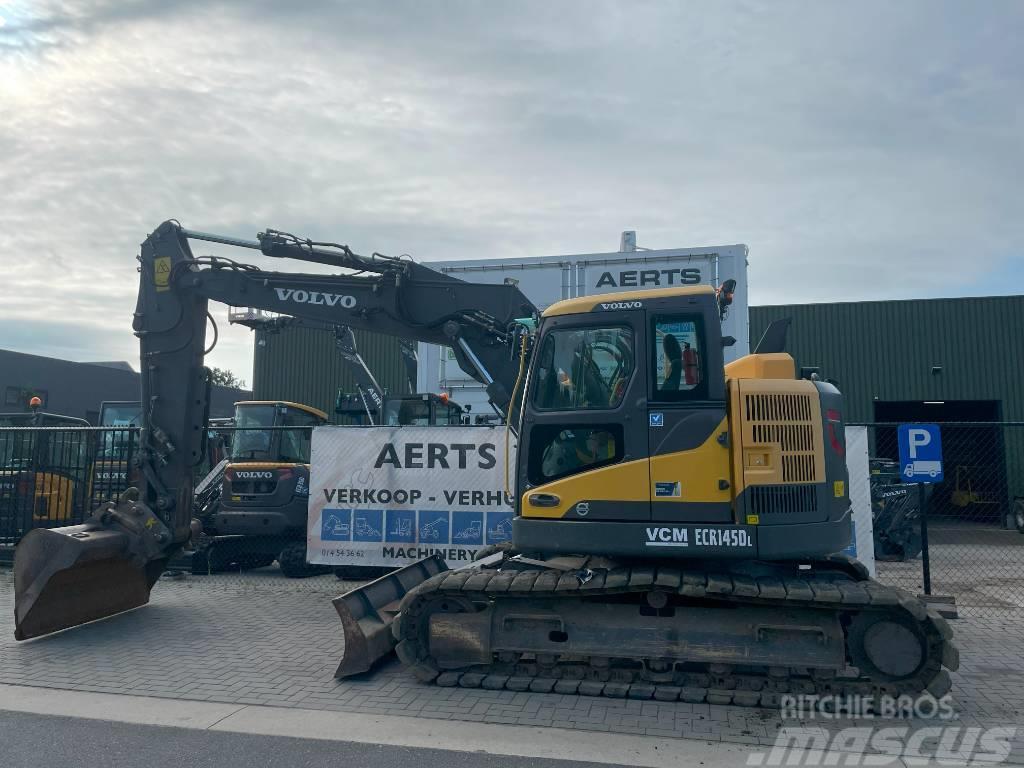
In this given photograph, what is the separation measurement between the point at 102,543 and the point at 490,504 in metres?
4.22

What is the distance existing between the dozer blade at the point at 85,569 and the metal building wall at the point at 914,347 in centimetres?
1677

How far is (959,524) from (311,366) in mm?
19188

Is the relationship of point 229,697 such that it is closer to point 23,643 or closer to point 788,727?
point 23,643

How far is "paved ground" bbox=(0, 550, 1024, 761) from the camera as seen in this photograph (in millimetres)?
5465

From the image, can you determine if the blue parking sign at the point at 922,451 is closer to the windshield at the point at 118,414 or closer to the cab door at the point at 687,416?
the cab door at the point at 687,416

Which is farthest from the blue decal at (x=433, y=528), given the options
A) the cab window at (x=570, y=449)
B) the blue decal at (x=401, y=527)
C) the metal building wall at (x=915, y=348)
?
the metal building wall at (x=915, y=348)

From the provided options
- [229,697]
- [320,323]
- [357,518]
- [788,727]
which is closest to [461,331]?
[320,323]

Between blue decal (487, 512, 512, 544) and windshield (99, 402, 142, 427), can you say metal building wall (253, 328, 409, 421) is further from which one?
blue decal (487, 512, 512, 544)

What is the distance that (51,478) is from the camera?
11570 mm

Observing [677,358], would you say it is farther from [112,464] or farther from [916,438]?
[112,464]

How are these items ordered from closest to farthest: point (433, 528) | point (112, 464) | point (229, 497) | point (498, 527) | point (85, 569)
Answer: point (85, 569), point (498, 527), point (433, 528), point (112, 464), point (229, 497)

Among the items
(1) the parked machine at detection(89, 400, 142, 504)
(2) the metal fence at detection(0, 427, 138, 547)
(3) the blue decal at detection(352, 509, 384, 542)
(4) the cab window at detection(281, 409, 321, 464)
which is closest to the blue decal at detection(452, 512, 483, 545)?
(3) the blue decal at detection(352, 509, 384, 542)

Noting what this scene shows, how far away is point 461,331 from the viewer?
7.98 metres

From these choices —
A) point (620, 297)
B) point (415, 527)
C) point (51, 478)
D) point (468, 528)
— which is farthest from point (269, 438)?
point (620, 297)
